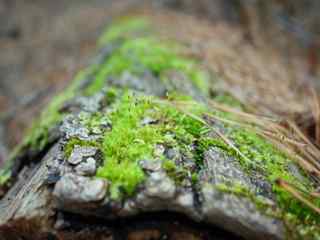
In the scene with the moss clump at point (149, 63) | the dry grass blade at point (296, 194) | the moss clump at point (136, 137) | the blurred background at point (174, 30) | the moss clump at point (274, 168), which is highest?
the moss clump at point (136, 137)

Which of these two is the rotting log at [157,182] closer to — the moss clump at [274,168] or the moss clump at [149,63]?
the moss clump at [274,168]

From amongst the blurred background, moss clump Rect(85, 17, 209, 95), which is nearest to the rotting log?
moss clump Rect(85, 17, 209, 95)

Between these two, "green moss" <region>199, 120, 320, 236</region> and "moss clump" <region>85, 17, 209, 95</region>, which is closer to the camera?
"green moss" <region>199, 120, 320, 236</region>

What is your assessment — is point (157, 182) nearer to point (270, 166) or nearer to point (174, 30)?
point (270, 166)

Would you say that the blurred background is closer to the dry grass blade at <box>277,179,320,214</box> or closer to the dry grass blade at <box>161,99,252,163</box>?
the dry grass blade at <box>161,99,252,163</box>

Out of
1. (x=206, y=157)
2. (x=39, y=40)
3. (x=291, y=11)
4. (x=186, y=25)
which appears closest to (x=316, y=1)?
(x=291, y=11)

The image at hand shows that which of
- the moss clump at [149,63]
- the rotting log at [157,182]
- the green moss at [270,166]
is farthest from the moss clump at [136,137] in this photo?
the moss clump at [149,63]
